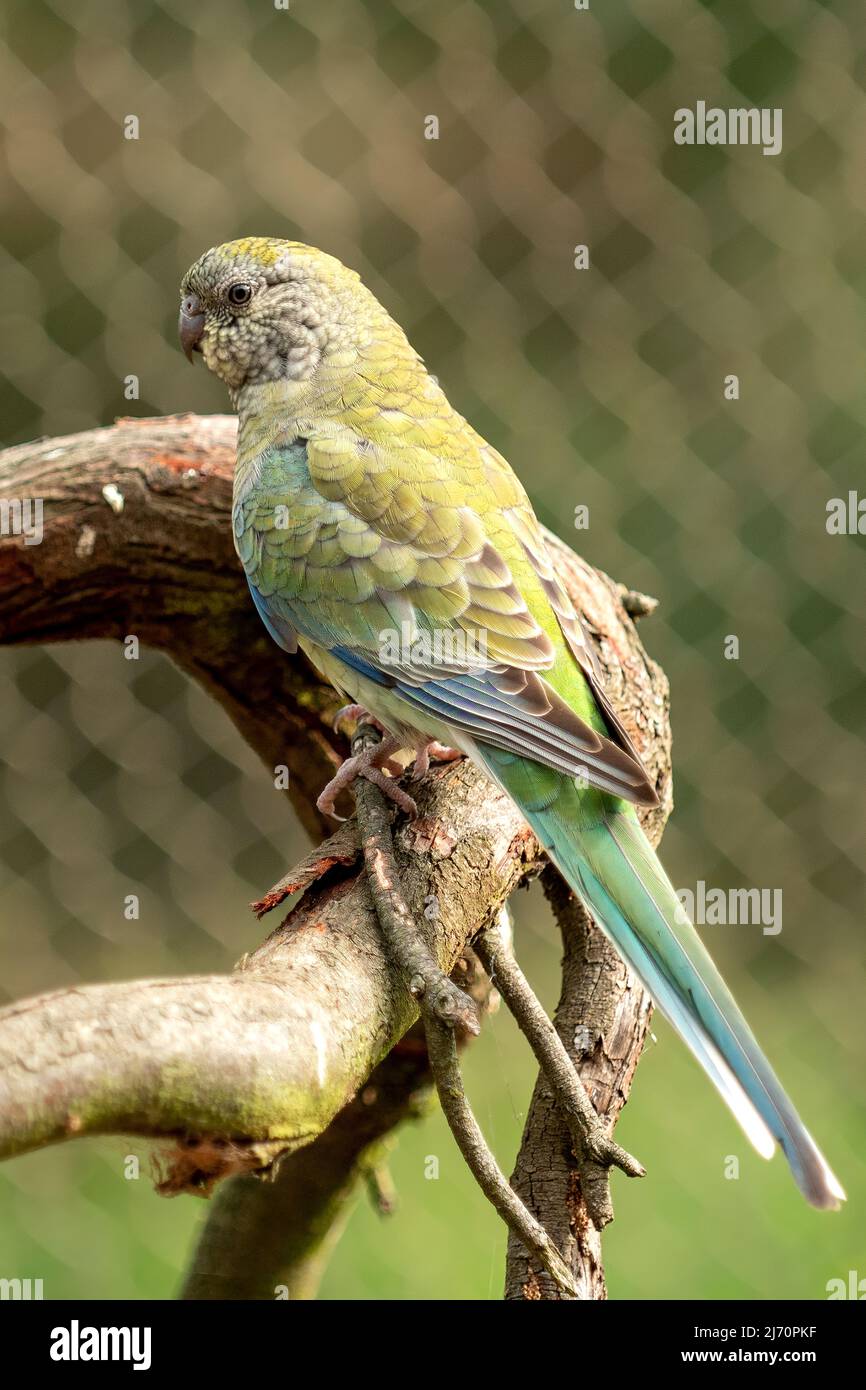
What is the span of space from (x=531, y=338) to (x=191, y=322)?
202 centimetres

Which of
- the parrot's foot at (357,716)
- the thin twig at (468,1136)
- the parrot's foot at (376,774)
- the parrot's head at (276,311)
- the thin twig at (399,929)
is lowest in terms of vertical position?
the thin twig at (468,1136)

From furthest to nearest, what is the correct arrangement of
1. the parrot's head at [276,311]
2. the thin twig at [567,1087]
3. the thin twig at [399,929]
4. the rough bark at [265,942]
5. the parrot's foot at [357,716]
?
the parrot's head at [276,311]
the parrot's foot at [357,716]
the thin twig at [567,1087]
the thin twig at [399,929]
the rough bark at [265,942]

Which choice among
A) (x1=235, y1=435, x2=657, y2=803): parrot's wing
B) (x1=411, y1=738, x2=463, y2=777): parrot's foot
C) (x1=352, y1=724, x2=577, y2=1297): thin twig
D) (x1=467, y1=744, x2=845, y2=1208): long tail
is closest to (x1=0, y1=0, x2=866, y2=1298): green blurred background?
(x1=411, y1=738, x2=463, y2=777): parrot's foot

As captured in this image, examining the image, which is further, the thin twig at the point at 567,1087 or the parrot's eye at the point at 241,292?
the parrot's eye at the point at 241,292

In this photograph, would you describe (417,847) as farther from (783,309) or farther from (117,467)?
(783,309)

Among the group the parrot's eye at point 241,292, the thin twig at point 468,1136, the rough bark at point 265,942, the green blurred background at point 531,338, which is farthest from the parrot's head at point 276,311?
the green blurred background at point 531,338

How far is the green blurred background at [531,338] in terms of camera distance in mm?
3709

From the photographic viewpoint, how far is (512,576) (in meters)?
1.77

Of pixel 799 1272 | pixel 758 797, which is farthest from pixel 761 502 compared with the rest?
pixel 799 1272

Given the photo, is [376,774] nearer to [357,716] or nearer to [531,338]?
[357,716]

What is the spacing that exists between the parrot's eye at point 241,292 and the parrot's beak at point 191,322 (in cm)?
8

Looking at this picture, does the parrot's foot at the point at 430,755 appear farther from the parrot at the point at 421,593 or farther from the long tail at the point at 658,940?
the long tail at the point at 658,940

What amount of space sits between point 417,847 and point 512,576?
15.7 inches

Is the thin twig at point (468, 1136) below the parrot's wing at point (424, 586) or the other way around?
below
